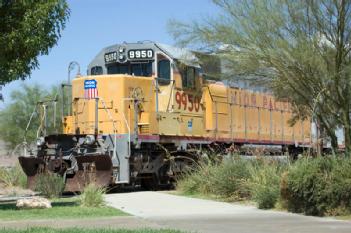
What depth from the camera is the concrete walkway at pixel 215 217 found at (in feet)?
32.3

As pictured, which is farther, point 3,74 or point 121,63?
point 121,63

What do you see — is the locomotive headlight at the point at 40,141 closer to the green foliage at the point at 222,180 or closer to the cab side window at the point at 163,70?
the cab side window at the point at 163,70

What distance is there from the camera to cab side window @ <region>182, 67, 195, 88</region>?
61.1 ft

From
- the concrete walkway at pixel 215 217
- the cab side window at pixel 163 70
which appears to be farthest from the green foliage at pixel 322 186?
Result: the cab side window at pixel 163 70

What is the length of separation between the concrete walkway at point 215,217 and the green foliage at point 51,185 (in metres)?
1.35

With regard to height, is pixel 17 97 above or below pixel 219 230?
above

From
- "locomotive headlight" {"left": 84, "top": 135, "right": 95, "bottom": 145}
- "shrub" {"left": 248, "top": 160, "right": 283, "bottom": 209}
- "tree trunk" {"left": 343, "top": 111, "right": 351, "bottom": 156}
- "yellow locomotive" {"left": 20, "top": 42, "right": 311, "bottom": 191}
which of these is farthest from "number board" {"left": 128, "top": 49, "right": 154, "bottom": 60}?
"tree trunk" {"left": 343, "top": 111, "right": 351, "bottom": 156}

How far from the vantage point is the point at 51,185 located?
15.4 meters

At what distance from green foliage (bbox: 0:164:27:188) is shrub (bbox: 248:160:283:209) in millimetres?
9386

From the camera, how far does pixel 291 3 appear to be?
13.5m

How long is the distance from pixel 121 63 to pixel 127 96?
153 cm

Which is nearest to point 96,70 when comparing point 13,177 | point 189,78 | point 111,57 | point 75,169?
point 111,57

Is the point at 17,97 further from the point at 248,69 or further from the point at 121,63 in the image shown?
the point at 248,69

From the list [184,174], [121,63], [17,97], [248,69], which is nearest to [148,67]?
[121,63]
